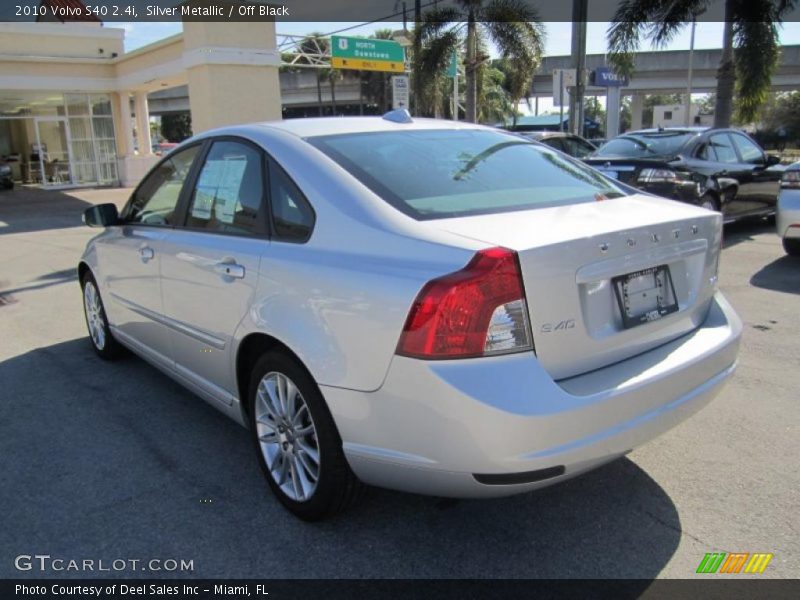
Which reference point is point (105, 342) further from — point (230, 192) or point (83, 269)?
point (230, 192)

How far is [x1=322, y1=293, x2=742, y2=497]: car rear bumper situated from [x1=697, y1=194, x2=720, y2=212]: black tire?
23.6ft

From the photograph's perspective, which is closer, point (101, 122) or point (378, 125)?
point (378, 125)

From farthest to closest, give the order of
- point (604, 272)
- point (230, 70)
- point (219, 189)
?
point (230, 70)
point (219, 189)
point (604, 272)

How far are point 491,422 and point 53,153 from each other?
28506 mm

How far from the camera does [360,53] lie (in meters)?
29.2

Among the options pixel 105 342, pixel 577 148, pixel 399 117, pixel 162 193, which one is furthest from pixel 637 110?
pixel 162 193

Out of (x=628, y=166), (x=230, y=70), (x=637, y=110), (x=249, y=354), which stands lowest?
(x=249, y=354)

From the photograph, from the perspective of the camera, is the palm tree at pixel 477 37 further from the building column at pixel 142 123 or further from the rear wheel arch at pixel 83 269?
the rear wheel arch at pixel 83 269

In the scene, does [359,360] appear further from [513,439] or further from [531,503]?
[531,503]

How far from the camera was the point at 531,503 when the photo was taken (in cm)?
306

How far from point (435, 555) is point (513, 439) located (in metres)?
0.75

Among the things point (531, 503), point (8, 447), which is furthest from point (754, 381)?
point (8, 447)

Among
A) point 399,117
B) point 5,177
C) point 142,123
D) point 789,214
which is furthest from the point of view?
point 142,123

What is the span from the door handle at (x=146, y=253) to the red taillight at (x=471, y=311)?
2.23 metres
